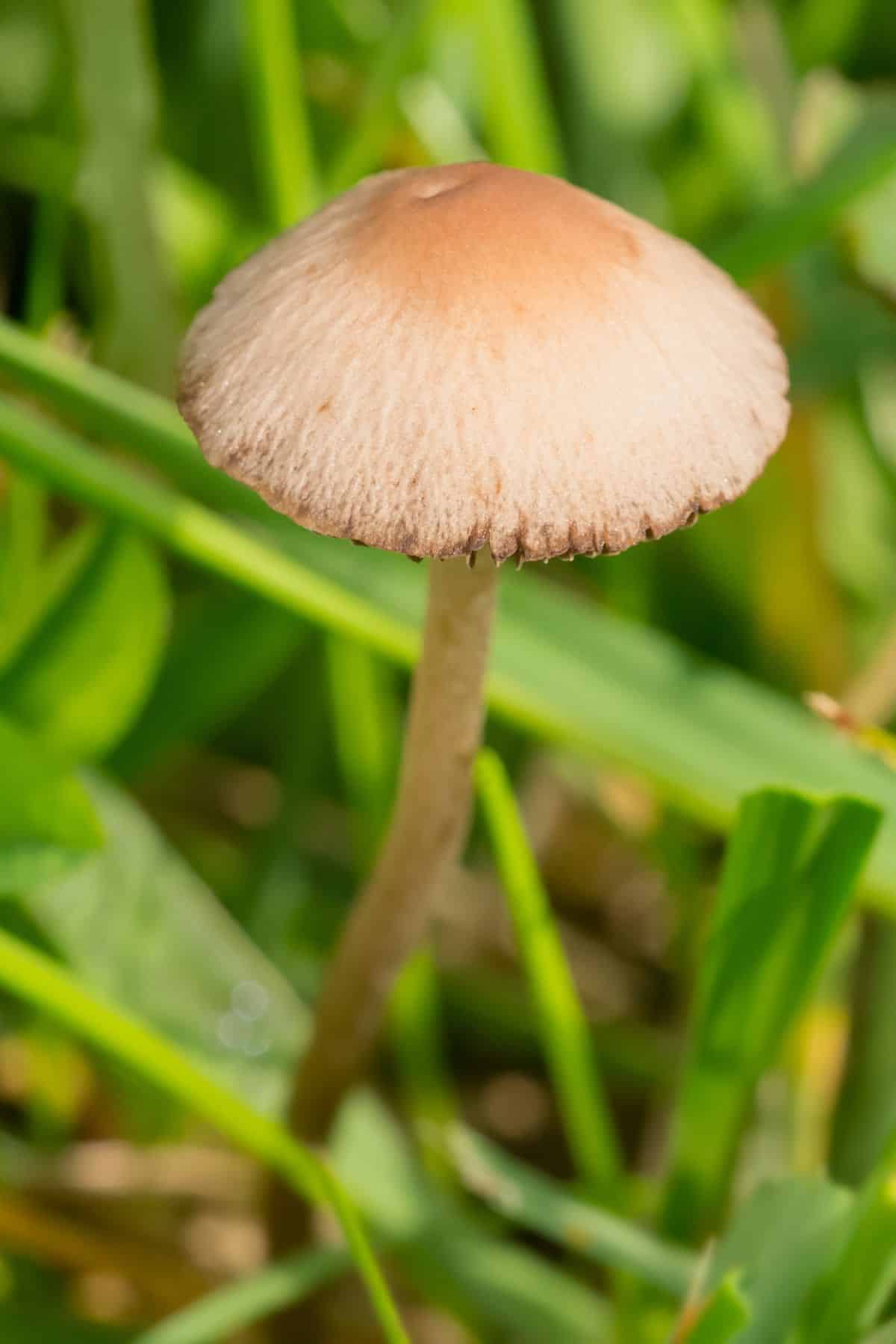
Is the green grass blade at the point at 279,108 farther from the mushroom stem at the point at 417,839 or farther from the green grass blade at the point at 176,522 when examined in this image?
the mushroom stem at the point at 417,839

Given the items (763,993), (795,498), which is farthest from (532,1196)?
(795,498)

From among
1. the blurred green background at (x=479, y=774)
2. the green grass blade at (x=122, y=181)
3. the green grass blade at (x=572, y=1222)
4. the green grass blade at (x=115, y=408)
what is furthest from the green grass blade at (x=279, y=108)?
the green grass blade at (x=572, y=1222)

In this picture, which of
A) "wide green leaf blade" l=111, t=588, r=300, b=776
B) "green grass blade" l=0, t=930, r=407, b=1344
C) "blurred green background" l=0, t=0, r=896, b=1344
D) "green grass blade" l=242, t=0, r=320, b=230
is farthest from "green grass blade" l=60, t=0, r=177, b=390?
"green grass blade" l=0, t=930, r=407, b=1344

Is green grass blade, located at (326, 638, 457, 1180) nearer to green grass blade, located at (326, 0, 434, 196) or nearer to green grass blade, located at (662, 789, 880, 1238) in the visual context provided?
green grass blade, located at (662, 789, 880, 1238)

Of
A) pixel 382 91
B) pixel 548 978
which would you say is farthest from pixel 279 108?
pixel 548 978

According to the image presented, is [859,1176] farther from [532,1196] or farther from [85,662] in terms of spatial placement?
[85,662]

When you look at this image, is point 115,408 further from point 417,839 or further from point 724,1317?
point 724,1317
